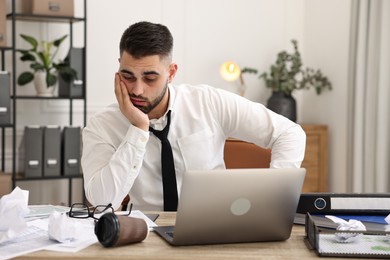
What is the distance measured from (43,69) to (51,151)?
1.72ft

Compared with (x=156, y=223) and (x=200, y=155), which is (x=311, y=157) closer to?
(x=200, y=155)

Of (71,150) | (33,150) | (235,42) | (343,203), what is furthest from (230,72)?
(343,203)

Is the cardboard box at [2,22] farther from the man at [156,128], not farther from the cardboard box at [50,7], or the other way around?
the man at [156,128]

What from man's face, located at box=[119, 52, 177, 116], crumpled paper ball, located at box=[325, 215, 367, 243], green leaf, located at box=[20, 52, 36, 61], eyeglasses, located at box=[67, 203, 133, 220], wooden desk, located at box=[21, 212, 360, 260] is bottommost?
wooden desk, located at box=[21, 212, 360, 260]

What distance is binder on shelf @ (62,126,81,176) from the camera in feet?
14.9

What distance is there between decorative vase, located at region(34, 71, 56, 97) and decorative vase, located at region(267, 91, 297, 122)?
1.59 m

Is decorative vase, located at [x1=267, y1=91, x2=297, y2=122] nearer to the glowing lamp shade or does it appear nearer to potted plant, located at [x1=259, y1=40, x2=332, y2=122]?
potted plant, located at [x1=259, y1=40, x2=332, y2=122]

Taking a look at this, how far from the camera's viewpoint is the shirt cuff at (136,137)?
94.7 inches

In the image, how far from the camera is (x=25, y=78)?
4539 millimetres

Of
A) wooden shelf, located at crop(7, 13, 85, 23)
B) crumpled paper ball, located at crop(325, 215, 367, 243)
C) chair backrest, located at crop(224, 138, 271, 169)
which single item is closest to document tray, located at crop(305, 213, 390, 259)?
crumpled paper ball, located at crop(325, 215, 367, 243)

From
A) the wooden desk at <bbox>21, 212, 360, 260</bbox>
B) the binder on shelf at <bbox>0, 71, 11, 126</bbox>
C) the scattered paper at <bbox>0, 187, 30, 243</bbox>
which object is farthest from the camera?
the binder on shelf at <bbox>0, 71, 11, 126</bbox>

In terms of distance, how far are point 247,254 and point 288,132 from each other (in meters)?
1.08

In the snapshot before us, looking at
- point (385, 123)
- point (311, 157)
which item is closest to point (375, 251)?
point (385, 123)

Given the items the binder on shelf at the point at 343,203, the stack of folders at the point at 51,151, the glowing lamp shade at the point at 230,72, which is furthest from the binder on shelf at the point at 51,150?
the binder on shelf at the point at 343,203
